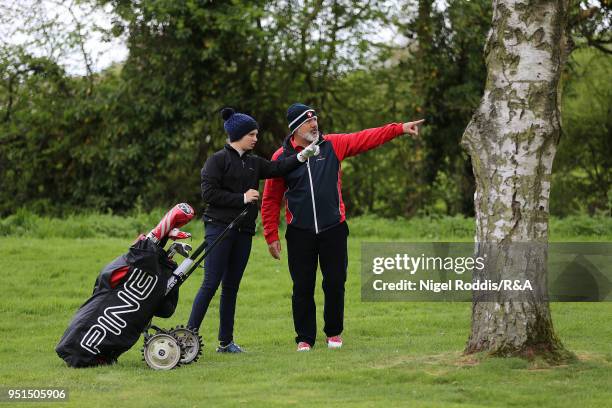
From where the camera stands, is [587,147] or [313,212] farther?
[587,147]

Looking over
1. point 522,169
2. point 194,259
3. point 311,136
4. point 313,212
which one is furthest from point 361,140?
point 194,259

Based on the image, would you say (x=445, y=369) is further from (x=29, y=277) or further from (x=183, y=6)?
(x=183, y=6)

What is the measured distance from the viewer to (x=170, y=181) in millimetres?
21406

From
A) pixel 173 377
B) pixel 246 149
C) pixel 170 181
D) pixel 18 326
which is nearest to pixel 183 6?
pixel 170 181

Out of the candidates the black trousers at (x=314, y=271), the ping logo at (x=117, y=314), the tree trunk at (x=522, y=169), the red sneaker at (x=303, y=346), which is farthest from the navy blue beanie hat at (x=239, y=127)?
the tree trunk at (x=522, y=169)

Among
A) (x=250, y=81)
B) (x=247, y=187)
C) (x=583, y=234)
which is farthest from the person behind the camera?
(x=250, y=81)

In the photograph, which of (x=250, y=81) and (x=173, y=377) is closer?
(x=173, y=377)

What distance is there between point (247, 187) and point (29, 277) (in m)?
5.56

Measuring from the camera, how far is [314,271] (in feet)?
28.4

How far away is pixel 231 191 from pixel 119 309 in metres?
1.32

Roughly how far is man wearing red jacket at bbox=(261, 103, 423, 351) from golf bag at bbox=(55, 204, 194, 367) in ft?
3.87

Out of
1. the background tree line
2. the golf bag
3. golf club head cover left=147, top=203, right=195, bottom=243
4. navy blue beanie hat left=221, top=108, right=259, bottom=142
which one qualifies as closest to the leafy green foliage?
the background tree line

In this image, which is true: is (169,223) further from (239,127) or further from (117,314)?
(239,127)

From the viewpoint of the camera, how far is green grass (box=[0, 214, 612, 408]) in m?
6.59
